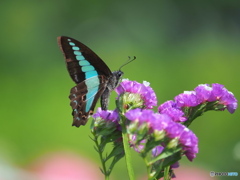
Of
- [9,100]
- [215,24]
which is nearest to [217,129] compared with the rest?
[9,100]

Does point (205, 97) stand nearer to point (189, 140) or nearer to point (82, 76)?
point (189, 140)

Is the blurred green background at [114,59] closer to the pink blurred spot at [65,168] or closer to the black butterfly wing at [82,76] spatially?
the pink blurred spot at [65,168]

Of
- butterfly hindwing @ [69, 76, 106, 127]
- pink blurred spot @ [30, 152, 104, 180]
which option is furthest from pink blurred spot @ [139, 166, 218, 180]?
butterfly hindwing @ [69, 76, 106, 127]

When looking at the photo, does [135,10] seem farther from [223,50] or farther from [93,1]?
[223,50]

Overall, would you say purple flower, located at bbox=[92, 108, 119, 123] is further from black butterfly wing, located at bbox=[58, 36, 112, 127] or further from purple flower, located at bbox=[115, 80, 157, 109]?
black butterfly wing, located at bbox=[58, 36, 112, 127]

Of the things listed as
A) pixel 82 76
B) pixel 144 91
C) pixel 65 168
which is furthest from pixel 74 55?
pixel 65 168

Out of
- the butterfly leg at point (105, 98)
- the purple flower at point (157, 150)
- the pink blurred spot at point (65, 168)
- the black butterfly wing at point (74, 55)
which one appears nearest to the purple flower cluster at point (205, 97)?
the purple flower at point (157, 150)

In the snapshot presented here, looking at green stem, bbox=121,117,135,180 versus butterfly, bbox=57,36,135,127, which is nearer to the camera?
green stem, bbox=121,117,135,180
